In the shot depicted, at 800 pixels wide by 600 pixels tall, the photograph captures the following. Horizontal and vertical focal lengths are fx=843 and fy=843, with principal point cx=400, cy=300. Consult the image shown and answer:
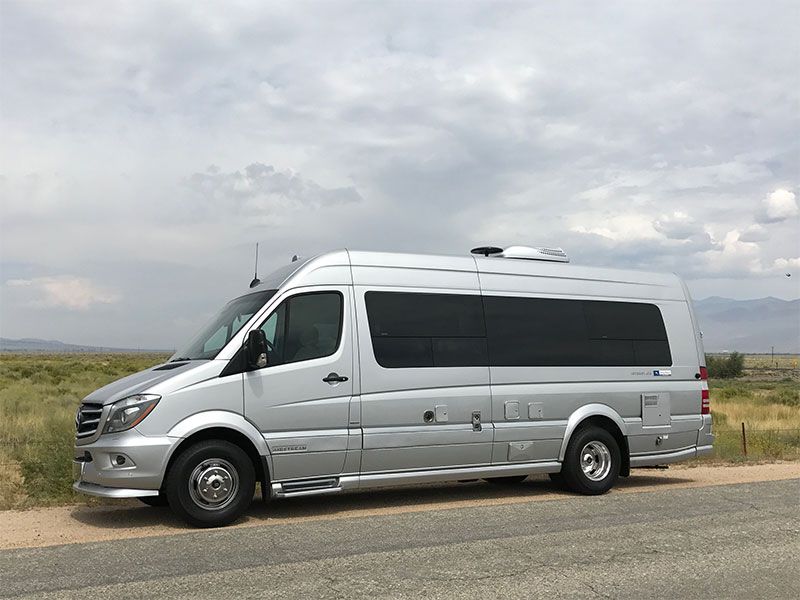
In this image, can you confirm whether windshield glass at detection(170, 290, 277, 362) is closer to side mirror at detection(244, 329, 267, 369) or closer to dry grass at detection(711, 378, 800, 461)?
side mirror at detection(244, 329, 267, 369)

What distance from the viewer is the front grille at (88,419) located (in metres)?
8.18

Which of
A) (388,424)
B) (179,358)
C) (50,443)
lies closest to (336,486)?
(388,424)

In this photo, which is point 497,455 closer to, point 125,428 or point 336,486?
point 336,486

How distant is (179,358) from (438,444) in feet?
9.75

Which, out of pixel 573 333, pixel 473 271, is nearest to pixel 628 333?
pixel 573 333

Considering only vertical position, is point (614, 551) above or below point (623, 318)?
below

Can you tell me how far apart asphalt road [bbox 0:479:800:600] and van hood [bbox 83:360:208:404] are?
4.78 ft

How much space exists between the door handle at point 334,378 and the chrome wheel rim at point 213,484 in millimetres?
1303

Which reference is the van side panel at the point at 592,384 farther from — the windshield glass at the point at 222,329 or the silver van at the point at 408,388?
the windshield glass at the point at 222,329

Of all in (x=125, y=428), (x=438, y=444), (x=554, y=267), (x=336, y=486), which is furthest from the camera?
(x=554, y=267)

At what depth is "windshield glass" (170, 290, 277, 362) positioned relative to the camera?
340 inches

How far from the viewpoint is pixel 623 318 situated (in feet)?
36.6

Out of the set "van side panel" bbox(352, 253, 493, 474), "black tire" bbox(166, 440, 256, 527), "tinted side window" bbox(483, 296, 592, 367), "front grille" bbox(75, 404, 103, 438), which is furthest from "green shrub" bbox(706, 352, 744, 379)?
"front grille" bbox(75, 404, 103, 438)

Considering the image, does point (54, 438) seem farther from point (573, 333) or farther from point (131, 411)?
point (573, 333)
